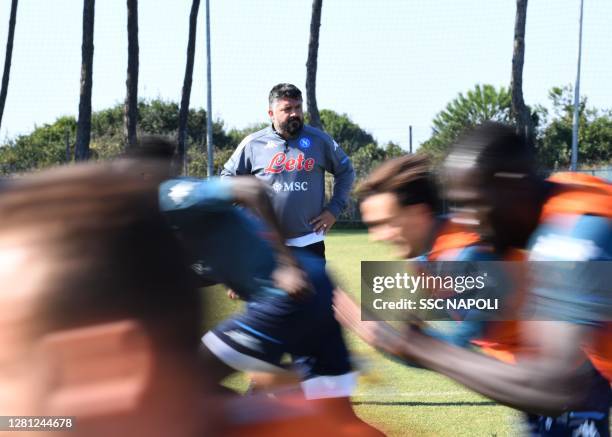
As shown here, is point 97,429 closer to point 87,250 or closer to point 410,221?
point 87,250

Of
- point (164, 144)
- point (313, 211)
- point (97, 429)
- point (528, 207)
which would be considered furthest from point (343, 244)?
point (97, 429)

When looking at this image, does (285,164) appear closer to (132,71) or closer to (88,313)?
(88,313)

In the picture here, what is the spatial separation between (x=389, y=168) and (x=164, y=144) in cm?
131

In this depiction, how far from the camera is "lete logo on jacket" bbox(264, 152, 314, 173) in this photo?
639 centimetres

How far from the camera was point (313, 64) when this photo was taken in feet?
84.7

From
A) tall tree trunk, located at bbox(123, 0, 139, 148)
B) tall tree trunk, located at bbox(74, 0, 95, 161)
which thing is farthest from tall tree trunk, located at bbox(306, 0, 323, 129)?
tall tree trunk, located at bbox(74, 0, 95, 161)

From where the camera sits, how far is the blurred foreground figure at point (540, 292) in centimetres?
202

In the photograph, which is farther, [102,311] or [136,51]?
[136,51]

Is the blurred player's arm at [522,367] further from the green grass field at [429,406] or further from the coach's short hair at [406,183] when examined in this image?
the green grass field at [429,406]

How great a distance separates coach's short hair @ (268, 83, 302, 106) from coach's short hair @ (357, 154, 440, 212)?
298 centimetres

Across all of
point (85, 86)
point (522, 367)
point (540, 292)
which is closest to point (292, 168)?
point (540, 292)

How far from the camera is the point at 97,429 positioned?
0.93 m

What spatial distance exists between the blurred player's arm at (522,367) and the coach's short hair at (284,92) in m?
4.29

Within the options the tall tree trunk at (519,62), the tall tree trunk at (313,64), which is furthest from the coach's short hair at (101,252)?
the tall tree trunk at (313,64)
